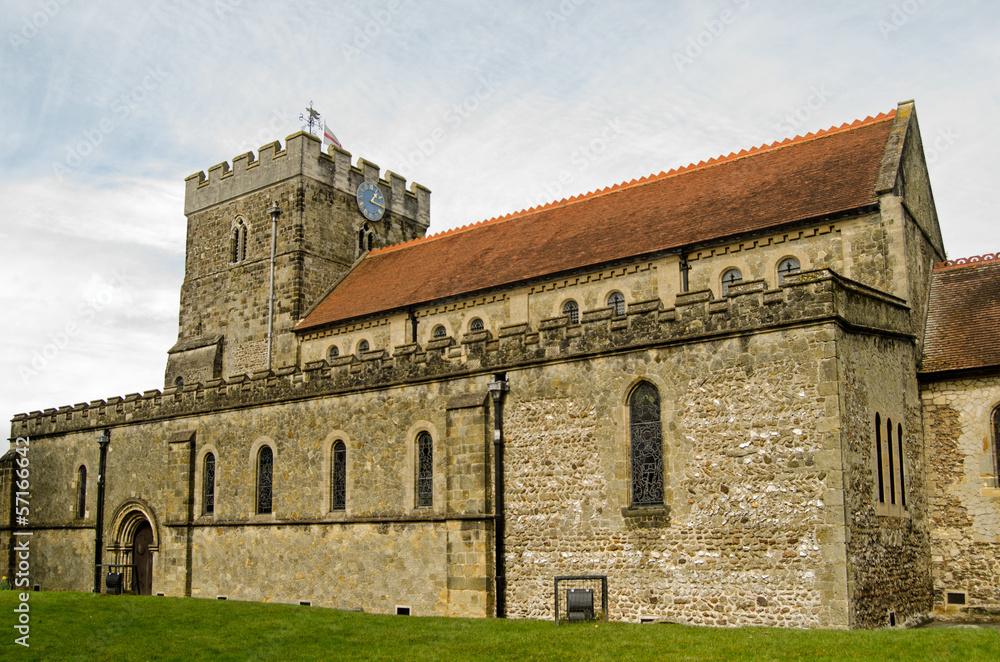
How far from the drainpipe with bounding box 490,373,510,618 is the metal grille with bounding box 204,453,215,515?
35.6 feet

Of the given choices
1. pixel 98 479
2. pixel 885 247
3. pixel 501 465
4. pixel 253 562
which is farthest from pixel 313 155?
pixel 885 247

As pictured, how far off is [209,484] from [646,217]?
1497 cm

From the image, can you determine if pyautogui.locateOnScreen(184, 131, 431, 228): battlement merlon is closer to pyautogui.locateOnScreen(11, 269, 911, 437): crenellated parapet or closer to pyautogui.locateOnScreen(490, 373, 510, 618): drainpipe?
pyautogui.locateOnScreen(11, 269, 911, 437): crenellated parapet

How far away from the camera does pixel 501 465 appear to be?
21625 millimetres

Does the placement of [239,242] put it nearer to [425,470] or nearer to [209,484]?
[209,484]

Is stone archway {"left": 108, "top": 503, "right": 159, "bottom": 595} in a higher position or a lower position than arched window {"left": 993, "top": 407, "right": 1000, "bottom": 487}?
lower

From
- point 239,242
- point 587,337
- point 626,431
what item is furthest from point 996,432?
point 239,242

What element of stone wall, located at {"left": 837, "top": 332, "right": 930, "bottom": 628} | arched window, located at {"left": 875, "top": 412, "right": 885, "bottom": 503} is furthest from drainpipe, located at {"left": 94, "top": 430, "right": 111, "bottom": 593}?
arched window, located at {"left": 875, "top": 412, "right": 885, "bottom": 503}

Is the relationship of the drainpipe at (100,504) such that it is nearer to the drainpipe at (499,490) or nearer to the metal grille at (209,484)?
the metal grille at (209,484)

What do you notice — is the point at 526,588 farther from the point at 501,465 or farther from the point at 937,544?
the point at 937,544

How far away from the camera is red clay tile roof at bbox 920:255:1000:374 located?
67.9 feet

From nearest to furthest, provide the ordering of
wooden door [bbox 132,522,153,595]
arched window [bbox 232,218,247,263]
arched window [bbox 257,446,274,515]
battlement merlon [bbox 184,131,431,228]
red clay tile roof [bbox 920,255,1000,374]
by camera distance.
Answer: red clay tile roof [bbox 920,255,1000,374]
arched window [bbox 257,446,274,515]
wooden door [bbox 132,522,153,595]
battlement merlon [bbox 184,131,431,228]
arched window [bbox 232,218,247,263]

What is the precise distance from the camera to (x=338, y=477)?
25.2m

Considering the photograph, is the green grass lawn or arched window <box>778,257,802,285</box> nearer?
the green grass lawn
